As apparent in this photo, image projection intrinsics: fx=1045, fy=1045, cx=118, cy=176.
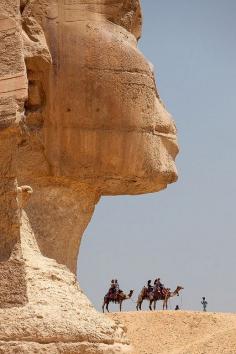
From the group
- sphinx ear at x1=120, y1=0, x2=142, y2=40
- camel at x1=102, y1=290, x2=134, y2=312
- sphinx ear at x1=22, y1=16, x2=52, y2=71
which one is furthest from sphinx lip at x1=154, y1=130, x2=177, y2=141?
camel at x1=102, y1=290, x2=134, y2=312

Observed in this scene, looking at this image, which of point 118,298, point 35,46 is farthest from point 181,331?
point 35,46

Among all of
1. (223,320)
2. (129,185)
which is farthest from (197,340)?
(129,185)

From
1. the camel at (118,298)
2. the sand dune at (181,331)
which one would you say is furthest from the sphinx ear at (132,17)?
the camel at (118,298)

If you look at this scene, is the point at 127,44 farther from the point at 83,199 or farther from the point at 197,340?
the point at 197,340

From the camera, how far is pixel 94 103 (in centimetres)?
739

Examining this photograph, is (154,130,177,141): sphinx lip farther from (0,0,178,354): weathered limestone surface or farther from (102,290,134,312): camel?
(102,290,134,312): camel

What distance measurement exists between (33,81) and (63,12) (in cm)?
56

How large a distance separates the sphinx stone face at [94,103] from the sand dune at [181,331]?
851 inches

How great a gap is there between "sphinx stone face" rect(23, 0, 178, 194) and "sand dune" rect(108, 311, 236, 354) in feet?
70.9

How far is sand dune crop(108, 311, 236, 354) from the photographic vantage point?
3093 centimetres

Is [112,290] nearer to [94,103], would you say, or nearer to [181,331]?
[181,331]

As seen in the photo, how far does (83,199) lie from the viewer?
7672 millimetres

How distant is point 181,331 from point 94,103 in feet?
90.3

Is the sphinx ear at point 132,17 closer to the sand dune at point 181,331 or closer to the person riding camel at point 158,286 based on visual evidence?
the sand dune at point 181,331
